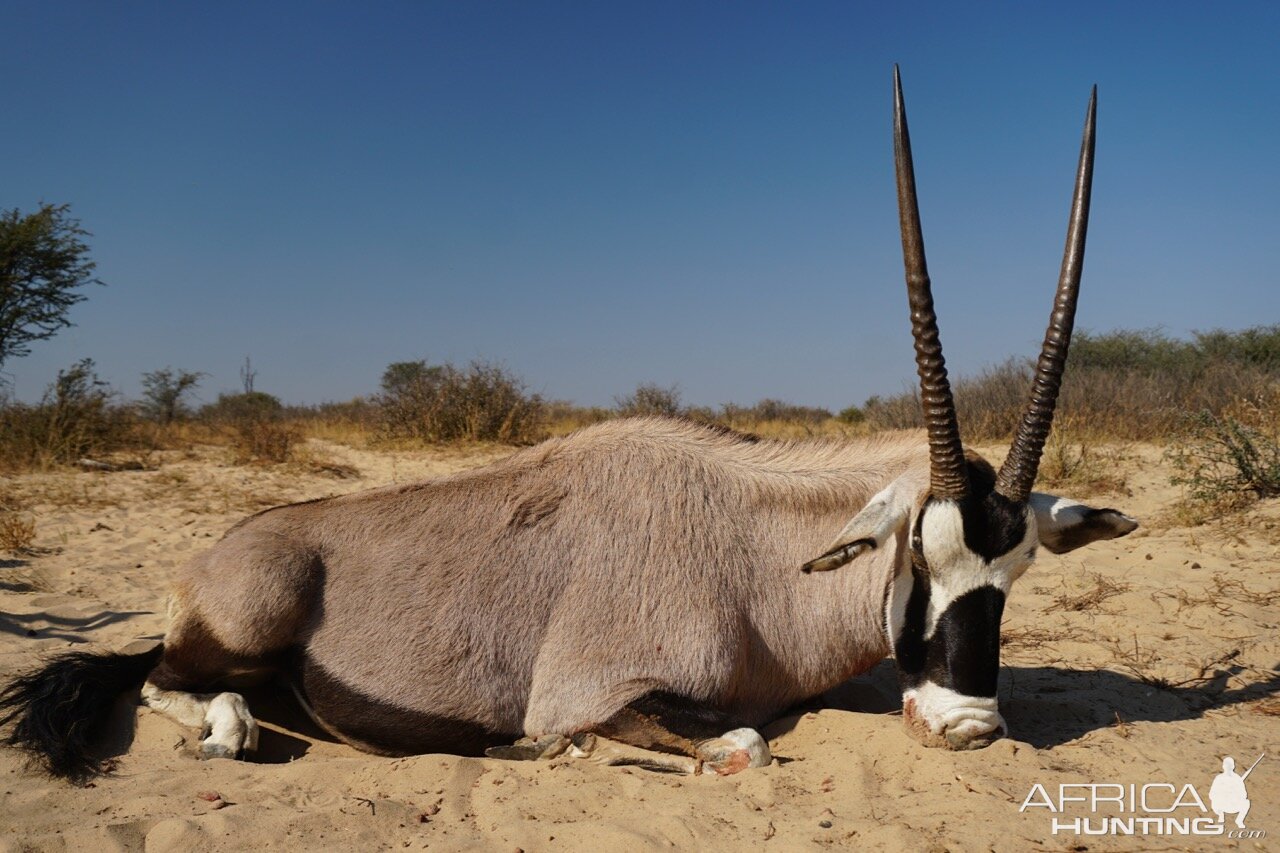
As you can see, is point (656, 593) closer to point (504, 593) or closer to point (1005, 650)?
point (504, 593)

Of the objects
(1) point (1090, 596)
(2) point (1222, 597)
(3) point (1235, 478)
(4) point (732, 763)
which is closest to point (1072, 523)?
(4) point (732, 763)

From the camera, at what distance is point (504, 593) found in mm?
3971

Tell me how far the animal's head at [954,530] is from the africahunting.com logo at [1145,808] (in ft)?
1.39

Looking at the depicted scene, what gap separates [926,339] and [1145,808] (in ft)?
6.30

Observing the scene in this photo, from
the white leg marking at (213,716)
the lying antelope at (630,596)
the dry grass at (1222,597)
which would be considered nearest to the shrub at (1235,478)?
the dry grass at (1222,597)

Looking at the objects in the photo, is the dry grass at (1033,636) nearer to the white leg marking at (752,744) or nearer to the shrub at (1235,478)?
the white leg marking at (752,744)

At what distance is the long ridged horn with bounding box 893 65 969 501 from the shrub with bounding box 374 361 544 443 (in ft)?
42.2

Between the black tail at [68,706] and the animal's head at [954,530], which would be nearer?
the animal's head at [954,530]

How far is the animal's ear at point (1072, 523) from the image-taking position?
12.2 feet

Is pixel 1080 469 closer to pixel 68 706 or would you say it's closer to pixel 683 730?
pixel 683 730

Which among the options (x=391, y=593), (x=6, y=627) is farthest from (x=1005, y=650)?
(x=6, y=627)

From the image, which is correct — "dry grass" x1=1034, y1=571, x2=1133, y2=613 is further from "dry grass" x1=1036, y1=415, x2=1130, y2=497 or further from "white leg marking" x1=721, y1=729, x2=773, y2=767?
"white leg marking" x1=721, y1=729, x2=773, y2=767

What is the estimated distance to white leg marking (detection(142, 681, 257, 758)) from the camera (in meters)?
3.78

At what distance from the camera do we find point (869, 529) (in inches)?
140
